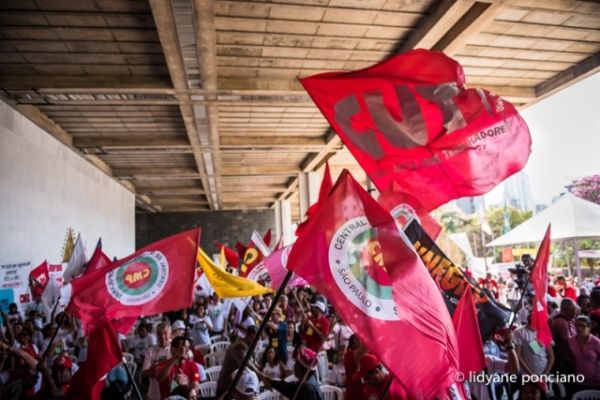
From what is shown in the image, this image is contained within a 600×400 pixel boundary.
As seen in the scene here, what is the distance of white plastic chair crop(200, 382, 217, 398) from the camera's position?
636 cm

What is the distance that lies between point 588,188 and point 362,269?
1904 inches

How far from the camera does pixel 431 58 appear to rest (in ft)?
12.4

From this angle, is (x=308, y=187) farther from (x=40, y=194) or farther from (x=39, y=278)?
(x=39, y=278)

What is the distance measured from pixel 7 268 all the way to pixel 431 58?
968cm

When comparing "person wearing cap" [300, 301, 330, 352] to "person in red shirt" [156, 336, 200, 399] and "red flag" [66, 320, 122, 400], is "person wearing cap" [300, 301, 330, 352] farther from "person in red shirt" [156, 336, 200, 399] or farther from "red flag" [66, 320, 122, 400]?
"red flag" [66, 320, 122, 400]

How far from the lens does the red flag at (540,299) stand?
5211mm

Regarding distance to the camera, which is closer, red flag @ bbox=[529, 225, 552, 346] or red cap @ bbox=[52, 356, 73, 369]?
red flag @ bbox=[529, 225, 552, 346]

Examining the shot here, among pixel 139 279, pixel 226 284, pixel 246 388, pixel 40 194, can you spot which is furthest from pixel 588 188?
pixel 139 279

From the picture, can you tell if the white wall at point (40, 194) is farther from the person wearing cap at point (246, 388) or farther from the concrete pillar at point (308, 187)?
the concrete pillar at point (308, 187)

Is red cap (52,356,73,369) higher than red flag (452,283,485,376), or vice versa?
red flag (452,283,485,376)

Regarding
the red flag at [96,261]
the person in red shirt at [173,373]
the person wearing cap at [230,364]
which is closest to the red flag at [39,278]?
the red flag at [96,261]

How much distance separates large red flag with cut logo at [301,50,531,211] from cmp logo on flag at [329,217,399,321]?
109 centimetres

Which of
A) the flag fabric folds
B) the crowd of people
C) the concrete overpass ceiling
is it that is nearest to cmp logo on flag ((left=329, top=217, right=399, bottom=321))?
the crowd of people

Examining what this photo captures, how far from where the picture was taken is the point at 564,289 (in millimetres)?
12188
